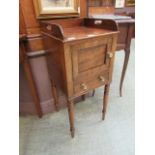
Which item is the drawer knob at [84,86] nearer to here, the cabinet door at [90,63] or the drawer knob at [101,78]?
the cabinet door at [90,63]

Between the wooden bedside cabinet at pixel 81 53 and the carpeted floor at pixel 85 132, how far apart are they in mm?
309

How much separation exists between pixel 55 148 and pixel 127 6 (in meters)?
3.32

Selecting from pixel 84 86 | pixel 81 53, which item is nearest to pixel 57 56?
pixel 81 53

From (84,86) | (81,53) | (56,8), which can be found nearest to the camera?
(81,53)

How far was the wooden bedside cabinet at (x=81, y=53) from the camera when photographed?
0.87 meters

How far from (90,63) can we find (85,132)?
72cm

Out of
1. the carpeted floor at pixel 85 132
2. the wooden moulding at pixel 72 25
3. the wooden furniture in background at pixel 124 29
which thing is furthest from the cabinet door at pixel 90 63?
the carpeted floor at pixel 85 132

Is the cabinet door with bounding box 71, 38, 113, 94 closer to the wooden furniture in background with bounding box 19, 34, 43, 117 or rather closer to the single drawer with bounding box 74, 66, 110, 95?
the single drawer with bounding box 74, 66, 110, 95

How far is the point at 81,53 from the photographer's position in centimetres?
93

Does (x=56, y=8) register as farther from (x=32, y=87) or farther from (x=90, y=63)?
(x=32, y=87)

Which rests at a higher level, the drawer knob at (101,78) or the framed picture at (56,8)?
the framed picture at (56,8)

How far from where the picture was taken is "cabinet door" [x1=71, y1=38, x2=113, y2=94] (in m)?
0.92
